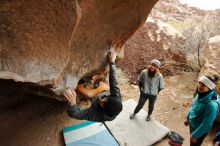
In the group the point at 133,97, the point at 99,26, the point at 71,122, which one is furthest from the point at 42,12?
the point at 133,97

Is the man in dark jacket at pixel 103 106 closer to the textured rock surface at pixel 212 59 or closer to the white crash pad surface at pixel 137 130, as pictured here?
the white crash pad surface at pixel 137 130

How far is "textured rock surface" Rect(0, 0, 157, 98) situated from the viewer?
283 centimetres

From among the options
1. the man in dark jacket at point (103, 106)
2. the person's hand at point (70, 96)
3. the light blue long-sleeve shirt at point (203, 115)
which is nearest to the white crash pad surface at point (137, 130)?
the light blue long-sleeve shirt at point (203, 115)

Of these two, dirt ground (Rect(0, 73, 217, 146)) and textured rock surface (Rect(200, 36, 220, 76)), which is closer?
dirt ground (Rect(0, 73, 217, 146))

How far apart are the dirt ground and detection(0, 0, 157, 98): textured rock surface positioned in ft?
5.59

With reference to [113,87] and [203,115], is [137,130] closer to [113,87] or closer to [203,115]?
[203,115]

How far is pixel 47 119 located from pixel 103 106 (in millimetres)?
2441

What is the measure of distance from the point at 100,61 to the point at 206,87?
6.30 ft

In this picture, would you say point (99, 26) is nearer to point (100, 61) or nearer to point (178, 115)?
point (100, 61)

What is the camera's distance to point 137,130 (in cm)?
522

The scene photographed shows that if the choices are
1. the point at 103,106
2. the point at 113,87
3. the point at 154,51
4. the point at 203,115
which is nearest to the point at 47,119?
the point at 103,106

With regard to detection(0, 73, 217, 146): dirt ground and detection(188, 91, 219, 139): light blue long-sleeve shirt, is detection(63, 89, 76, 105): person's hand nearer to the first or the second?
detection(0, 73, 217, 146): dirt ground

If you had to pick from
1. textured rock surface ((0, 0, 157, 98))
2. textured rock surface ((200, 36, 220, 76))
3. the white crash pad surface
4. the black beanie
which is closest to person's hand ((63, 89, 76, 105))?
textured rock surface ((0, 0, 157, 98))

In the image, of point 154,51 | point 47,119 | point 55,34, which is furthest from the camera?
point 154,51
